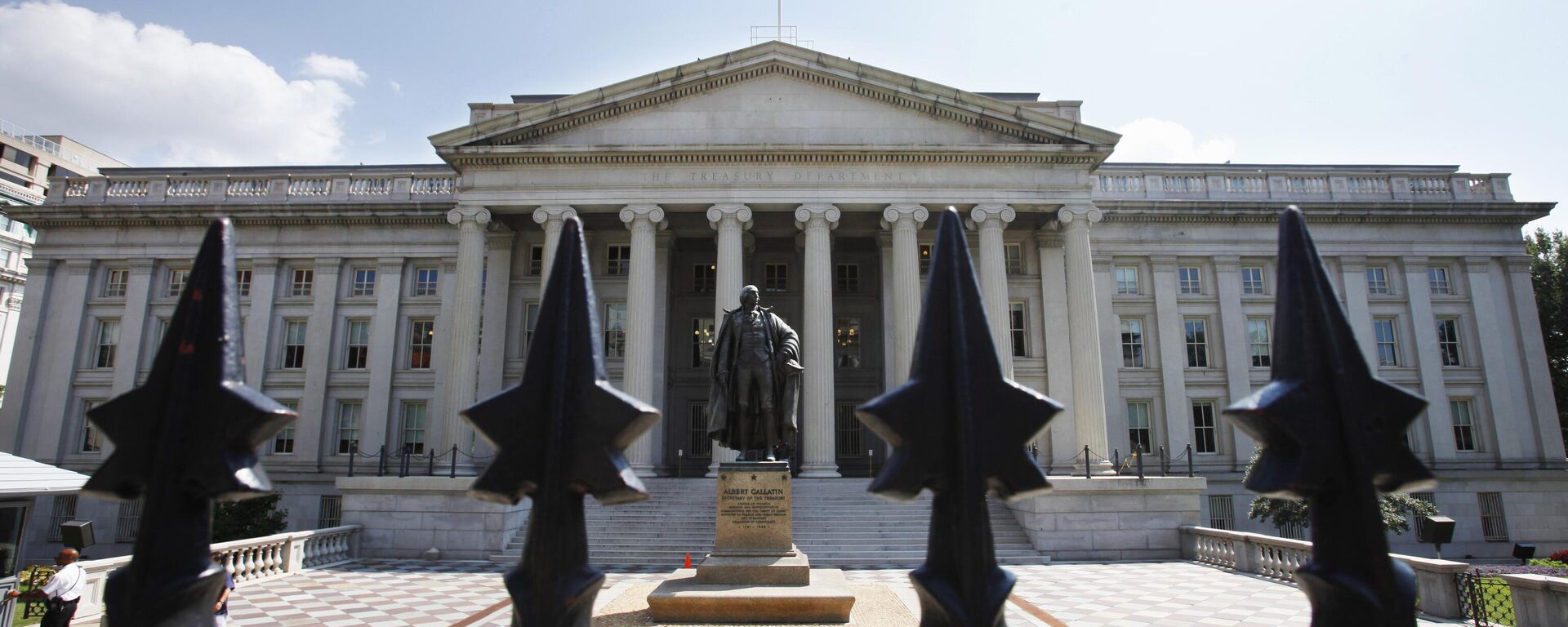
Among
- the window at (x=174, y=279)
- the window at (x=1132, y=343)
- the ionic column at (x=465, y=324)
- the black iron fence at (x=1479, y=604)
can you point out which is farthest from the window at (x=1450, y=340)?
the window at (x=174, y=279)

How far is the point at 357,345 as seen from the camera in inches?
1396

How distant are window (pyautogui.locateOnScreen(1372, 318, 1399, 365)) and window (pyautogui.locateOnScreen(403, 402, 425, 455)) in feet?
131

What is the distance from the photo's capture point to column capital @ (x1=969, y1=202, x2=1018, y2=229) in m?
28.7

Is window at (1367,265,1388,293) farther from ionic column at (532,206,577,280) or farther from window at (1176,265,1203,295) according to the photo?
ionic column at (532,206,577,280)

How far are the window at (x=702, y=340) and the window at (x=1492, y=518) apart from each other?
101 ft

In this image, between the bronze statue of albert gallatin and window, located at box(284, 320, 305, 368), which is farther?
window, located at box(284, 320, 305, 368)

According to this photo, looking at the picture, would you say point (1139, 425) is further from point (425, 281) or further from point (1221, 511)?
point (425, 281)

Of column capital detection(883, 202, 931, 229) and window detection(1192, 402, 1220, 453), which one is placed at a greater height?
column capital detection(883, 202, 931, 229)

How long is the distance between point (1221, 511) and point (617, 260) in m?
26.0

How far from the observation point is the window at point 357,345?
115 ft

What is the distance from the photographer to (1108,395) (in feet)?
109

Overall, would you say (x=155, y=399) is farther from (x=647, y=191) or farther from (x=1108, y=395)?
(x=1108, y=395)

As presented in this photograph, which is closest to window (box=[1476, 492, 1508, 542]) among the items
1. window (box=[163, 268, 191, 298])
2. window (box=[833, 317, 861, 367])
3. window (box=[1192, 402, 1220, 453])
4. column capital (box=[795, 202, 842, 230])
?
window (box=[1192, 402, 1220, 453])

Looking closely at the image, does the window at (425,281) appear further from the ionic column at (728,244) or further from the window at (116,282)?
the ionic column at (728,244)
